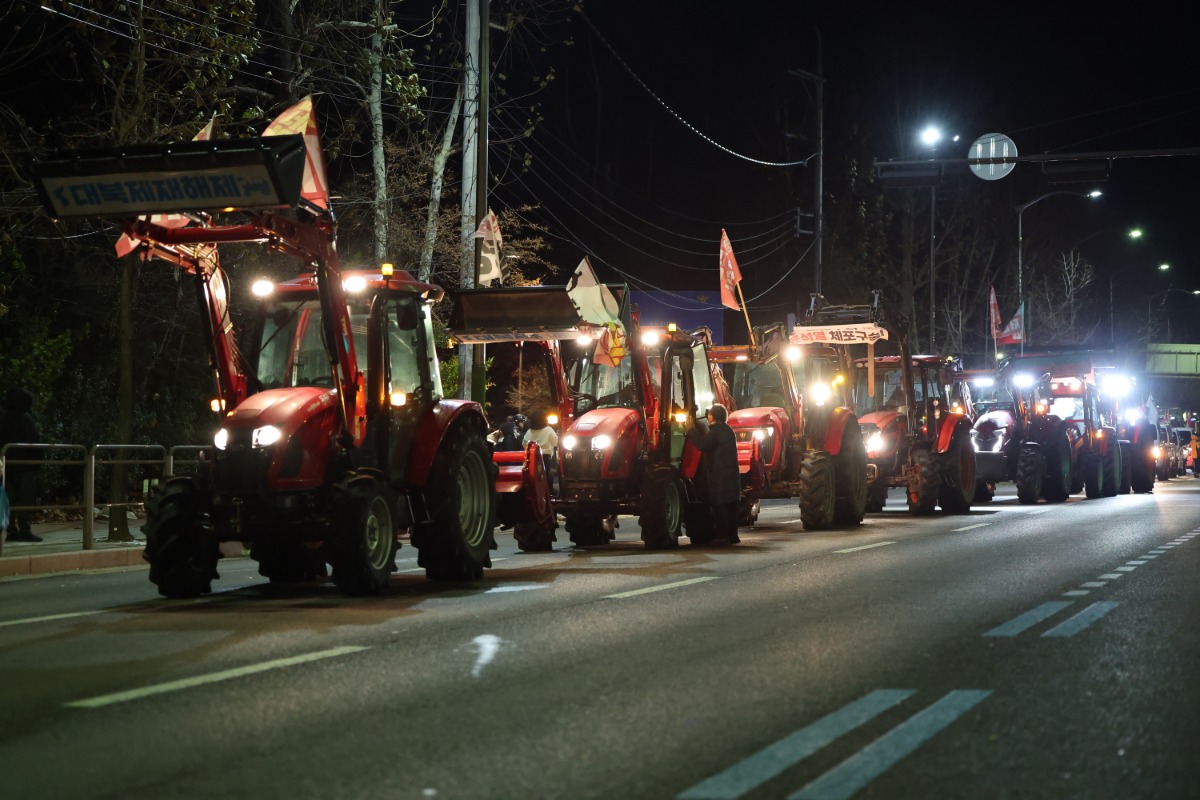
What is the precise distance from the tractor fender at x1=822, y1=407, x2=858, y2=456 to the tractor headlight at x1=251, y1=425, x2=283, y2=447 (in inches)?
500

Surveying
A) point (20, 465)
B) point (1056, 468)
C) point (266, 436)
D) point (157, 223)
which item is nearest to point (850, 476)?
point (1056, 468)

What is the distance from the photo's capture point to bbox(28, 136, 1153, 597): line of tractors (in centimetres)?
1173

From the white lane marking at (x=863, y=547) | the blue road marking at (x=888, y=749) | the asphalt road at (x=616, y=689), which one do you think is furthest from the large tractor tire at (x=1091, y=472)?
the blue road marking at (x=888, y=749)

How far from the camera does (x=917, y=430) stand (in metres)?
27.3

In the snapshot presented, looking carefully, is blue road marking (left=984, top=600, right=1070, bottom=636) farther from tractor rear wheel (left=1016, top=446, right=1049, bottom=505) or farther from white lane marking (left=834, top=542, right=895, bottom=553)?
tractor rear wheel (left=1016, top=446, right=1049, bottom=505)

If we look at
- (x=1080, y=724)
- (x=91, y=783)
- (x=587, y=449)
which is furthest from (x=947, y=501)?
(x=91, y=783)

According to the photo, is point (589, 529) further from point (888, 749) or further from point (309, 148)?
point (888, 749)

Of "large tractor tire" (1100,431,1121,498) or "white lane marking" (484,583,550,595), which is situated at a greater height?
"large tractor tire" (1100,431,1121,498)

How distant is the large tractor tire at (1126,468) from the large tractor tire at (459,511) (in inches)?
1087

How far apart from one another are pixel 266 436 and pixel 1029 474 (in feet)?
74.7

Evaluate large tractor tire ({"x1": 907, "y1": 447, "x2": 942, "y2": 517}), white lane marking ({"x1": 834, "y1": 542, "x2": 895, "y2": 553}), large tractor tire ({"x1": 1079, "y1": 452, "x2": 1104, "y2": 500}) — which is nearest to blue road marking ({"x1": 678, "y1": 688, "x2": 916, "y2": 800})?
white lane marking ({"x1": 834, "y1": 542, "x2": 895, "y2": 553})

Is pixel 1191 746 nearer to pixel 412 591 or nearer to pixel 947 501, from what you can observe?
pixel 412 591

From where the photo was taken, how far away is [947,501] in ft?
91.7

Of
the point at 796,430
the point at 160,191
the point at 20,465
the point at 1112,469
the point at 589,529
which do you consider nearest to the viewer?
the point at 160,191
